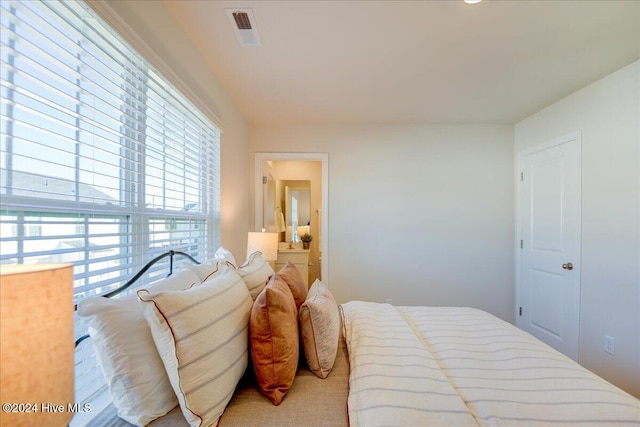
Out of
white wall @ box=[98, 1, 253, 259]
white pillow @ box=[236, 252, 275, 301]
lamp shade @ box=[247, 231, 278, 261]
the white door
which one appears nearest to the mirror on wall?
white wall @ box=[98, 1, 253, 259]

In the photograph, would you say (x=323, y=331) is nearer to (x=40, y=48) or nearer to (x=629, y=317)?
(x=40, y=48)

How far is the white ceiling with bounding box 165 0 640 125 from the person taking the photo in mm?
1466

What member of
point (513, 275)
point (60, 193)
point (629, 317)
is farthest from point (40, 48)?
point (513, 275)

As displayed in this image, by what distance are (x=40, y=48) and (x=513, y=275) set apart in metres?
4.18

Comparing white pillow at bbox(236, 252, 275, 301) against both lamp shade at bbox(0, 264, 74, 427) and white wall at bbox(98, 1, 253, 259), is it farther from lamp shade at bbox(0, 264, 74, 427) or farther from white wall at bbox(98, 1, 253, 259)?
white wall at bbox(98, 1, 253, 259)

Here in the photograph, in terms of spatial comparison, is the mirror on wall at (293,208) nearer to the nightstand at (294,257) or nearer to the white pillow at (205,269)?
the nightstand at (294,257)

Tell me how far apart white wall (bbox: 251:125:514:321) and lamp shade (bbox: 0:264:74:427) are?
9.00 ft

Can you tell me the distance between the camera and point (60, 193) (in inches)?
34.3

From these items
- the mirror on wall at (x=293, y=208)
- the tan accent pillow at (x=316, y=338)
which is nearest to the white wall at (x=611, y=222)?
the tan accent pillow at (x=316, y=338)

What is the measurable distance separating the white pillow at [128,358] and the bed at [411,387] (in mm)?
14

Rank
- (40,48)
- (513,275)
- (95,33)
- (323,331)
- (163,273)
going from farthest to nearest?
(513,275), (163,273), (323,331), (95,33), (40,48)

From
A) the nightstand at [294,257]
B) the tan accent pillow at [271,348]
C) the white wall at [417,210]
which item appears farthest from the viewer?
the nightstand at [294,257]

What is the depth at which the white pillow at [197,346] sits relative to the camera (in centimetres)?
78

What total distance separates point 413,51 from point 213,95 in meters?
1.58
